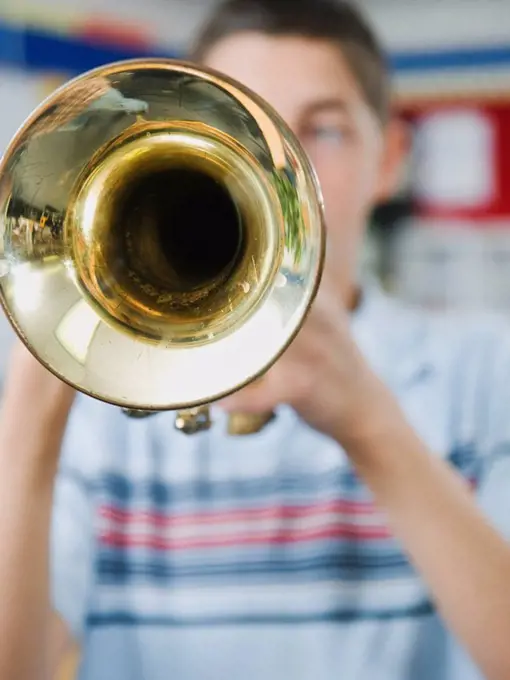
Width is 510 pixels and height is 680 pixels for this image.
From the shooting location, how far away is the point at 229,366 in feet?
1.82

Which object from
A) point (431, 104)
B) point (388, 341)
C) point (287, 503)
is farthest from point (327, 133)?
point (431, 104)

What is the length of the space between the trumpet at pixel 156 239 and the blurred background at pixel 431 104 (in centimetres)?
104

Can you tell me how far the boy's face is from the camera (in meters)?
0.85

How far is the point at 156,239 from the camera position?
0.68 metres

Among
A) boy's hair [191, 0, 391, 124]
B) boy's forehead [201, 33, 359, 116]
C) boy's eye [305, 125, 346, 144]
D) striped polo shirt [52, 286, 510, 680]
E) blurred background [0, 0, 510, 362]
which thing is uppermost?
blurred background [0, 0, 510, 362]

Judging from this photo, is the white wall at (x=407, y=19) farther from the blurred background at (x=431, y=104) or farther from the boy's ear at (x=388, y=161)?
the boy's ear at (x=388, y=161)

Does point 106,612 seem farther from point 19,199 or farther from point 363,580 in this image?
point 19,199

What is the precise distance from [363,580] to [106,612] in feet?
1.09

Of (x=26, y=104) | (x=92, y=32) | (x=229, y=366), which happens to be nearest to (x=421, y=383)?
(x=229, y=366)

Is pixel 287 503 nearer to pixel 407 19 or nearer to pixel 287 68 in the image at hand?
pixel 287 68

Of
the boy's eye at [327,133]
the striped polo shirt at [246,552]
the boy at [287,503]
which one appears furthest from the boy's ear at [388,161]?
the striped polo shirt at [246,552]

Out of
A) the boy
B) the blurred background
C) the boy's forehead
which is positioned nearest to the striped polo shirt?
the boy

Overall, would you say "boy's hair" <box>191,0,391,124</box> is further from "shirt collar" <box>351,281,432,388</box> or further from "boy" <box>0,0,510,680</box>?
"shirt collar" <box>351,281,432,388</box>

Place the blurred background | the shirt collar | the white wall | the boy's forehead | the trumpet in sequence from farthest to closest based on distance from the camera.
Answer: the white wall < the blurred background < the shirt collar < the boy's forehead < the trumpet
